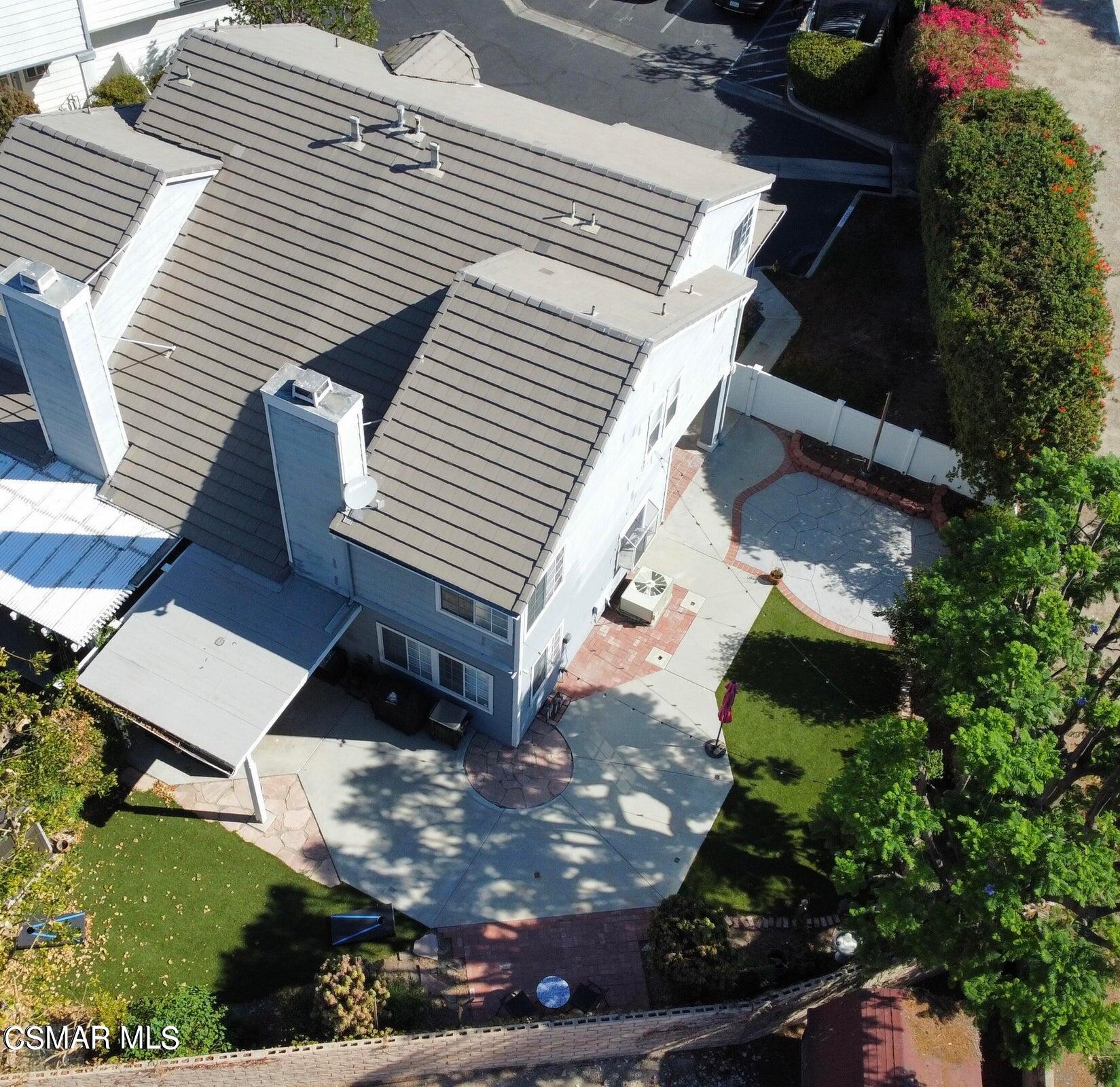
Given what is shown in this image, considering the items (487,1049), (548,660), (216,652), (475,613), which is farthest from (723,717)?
(216,652)

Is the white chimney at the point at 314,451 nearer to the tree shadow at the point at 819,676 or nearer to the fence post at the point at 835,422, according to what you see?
the tree shadow at the point at 819,676

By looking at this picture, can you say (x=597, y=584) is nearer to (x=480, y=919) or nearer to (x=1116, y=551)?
(x=480, y=919)

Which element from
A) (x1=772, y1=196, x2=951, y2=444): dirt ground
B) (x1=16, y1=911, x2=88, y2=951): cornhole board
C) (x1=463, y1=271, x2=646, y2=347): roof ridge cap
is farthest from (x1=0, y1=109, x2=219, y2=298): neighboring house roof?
(x1=772, y1=196, x2=951, y2=444): dirt ground

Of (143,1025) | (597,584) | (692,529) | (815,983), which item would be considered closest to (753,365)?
(692,529)

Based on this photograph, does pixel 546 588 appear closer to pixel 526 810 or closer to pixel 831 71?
pixel 526 810

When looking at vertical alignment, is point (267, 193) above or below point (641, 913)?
above

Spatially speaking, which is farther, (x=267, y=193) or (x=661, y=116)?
(x=661, y=116)
